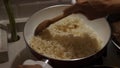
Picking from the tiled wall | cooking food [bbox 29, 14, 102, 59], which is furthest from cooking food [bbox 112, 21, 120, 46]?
the tiled wall

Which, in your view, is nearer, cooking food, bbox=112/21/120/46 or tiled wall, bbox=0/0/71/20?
cooking food, bbox=112/21/120/46

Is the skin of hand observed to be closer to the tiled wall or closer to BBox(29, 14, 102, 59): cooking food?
BBox(29, 14, 102, 59): cooking food

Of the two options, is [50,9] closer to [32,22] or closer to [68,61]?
[32,22]

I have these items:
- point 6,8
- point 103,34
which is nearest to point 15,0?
point 6,8

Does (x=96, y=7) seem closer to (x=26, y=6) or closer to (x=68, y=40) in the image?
(x=68, y=40)

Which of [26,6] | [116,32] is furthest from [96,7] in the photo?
[26,6]

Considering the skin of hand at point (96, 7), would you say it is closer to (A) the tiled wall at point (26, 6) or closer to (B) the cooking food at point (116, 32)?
(B) the cooking food at point (116, 32)
